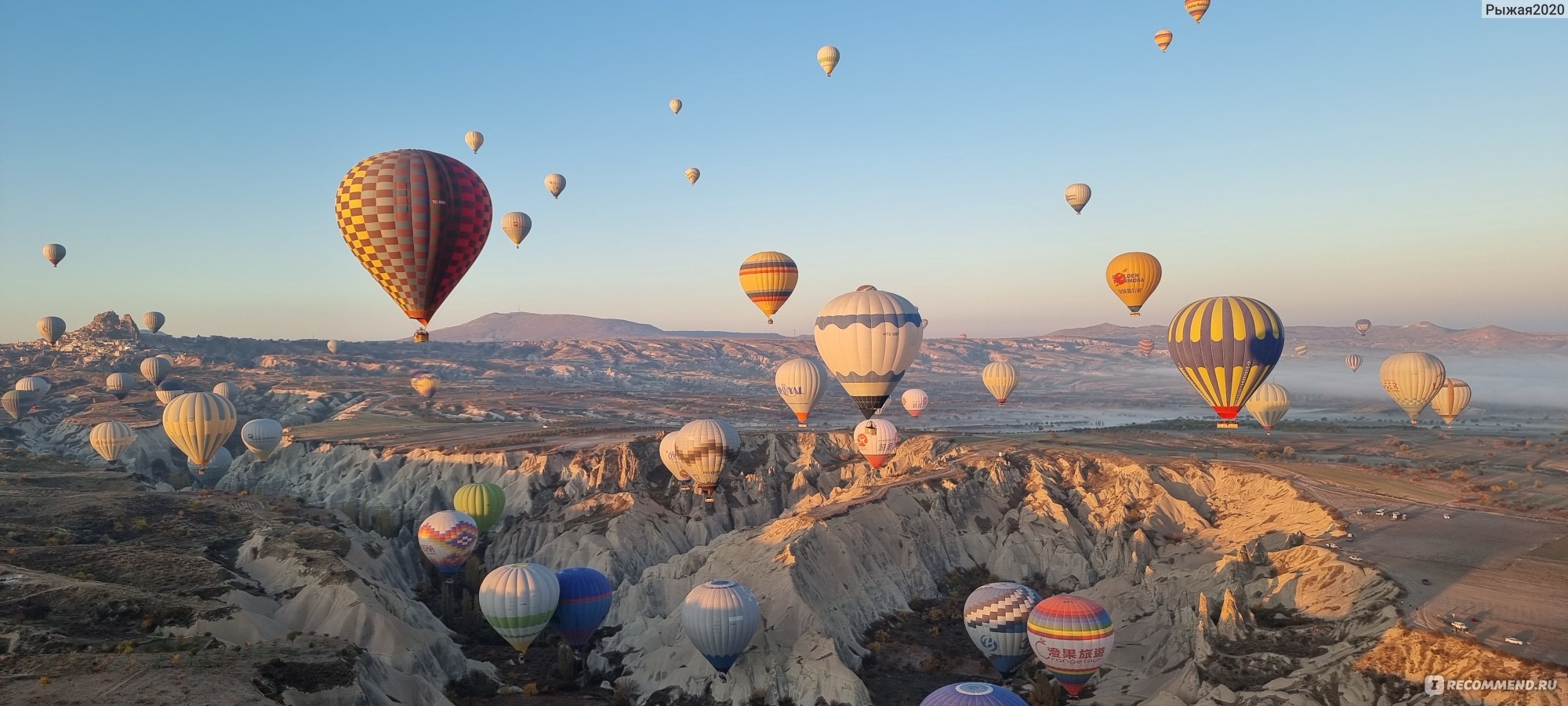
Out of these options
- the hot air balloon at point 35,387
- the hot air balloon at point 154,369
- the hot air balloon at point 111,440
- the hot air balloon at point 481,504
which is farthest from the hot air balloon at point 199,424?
the hot air balloon at point 154,369

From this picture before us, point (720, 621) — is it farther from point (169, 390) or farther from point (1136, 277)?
point (169, 390)

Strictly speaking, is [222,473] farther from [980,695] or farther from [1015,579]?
[980,695]

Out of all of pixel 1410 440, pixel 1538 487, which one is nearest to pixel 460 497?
pixel 1538 487

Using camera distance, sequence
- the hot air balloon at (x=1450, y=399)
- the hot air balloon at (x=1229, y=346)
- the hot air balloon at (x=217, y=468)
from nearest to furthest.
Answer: the hot air balloon at (x=1229, y=346) < the hot air balloon at (x=1450, y=399) < the hot air balloon at (x=217, y=468)

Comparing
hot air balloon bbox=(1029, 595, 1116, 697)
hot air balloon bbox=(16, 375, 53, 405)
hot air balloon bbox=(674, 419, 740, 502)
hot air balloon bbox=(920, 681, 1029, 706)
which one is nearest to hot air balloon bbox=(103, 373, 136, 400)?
hot air balloon bbox=(16, 375, 53, 405)

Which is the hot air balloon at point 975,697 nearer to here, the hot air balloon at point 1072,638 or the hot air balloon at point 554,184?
the hot air balloon at point 1072,638

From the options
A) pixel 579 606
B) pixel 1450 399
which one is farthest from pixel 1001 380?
pixel 579 606
